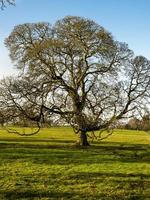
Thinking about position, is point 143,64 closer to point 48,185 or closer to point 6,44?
point 6,44

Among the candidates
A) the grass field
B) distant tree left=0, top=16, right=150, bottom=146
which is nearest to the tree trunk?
distant tree left=0, top=16, right=150, bottom=146

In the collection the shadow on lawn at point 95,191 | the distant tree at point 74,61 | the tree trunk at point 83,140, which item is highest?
the distant tree at point 74,61

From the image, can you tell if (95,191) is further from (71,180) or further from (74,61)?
(74,61)

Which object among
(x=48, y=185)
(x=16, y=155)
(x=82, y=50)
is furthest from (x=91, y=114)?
(x=48, y=185)

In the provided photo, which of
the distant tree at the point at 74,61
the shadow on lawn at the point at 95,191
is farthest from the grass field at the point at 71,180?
the distant tree at the point at 74,61

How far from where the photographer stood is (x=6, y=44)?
157 ft

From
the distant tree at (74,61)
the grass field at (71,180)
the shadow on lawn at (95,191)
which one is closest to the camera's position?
the shadow on lawn at (95,191)

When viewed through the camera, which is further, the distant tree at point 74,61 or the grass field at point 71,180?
the distant tree at point 74,61

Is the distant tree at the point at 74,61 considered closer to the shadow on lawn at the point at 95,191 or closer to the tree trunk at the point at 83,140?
the tree trunk at the point at 83,140

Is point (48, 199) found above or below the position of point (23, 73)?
below

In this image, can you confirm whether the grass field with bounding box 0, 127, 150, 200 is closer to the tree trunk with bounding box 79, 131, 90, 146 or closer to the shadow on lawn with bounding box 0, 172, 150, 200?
the shadow on lawn with bounding box 0, 172, 150, 200

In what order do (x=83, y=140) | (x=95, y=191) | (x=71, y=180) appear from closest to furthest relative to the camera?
(x=95, y=191), (x=71, y=180), (x=83, y=140)

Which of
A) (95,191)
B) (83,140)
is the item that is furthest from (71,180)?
(83,140)

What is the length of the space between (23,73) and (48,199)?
32.2m
